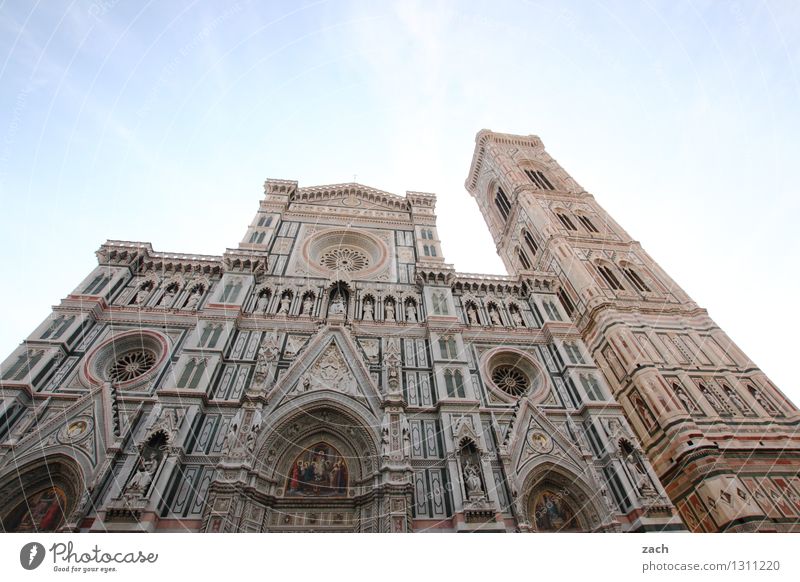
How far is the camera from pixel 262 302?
58.6 feet

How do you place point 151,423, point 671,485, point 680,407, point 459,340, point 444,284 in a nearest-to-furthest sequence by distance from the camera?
1. point 151,423
2. point 671,485
3. point 680,407
4. point 459,340
5. point 444,284

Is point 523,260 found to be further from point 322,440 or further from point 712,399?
point 322,440

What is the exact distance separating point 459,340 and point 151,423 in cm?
1083

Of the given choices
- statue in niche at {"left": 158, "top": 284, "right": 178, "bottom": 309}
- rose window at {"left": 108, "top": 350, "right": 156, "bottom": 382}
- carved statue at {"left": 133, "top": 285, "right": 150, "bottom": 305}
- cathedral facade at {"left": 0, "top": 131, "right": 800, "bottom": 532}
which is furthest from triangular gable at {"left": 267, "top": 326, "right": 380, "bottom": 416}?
carved statue at {"left": 133, "top": 285, "right": 150, "bottom": 305}

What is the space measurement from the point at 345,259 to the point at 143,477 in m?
13.7

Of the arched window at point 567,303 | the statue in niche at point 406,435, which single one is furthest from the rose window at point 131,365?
the arched window at point 567,303

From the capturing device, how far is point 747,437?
14.4 meters

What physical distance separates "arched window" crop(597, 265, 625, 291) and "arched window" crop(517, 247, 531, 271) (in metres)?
6.66

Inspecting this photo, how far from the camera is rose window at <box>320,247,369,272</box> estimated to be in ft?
71.4

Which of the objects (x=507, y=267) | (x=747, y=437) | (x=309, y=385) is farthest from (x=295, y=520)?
(x=507, y=267)

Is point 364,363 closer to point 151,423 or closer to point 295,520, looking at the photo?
point 295,520
